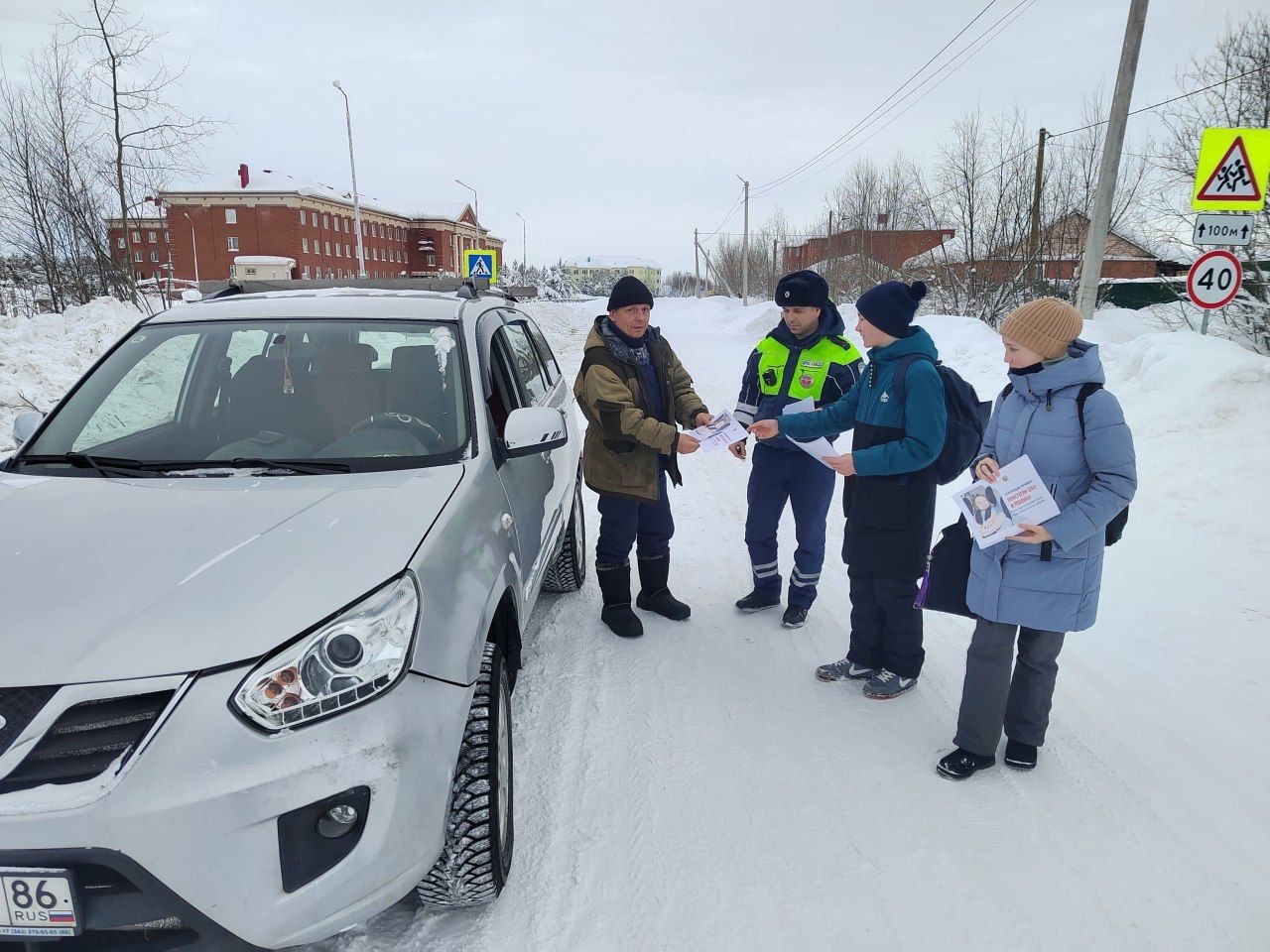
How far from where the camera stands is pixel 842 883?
2.41 meters

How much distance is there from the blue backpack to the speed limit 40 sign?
596cm

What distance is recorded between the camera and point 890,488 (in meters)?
3.40

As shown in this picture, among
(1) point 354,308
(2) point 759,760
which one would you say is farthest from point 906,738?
(1) point 354,308

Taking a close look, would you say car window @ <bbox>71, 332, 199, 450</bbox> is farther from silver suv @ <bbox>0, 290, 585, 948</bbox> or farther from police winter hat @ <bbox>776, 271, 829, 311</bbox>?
police winter hat @ <bbox>776, 271, 829, 311</bbox>

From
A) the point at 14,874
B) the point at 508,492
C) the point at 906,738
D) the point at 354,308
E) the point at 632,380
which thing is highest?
the point at 354,308

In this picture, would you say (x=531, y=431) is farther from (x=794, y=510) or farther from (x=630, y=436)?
(x=794, y=510)

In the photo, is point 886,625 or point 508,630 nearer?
point 508,630

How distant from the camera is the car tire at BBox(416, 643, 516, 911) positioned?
211 centimetres

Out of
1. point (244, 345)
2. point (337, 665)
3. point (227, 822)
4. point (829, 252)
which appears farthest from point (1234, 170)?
point (829, 252)

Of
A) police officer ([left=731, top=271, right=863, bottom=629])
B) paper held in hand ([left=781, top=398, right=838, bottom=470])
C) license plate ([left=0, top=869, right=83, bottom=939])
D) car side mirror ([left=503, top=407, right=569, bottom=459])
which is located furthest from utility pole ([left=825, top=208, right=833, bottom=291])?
license plate ([left=0, top=869, right=83, bottom=939])

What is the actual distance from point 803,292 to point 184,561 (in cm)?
312

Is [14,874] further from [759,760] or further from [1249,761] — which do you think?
[1249,761]

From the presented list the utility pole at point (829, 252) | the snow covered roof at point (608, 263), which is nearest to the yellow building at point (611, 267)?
the snow covered roof at point (608, 263)

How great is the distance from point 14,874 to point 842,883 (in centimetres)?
212
